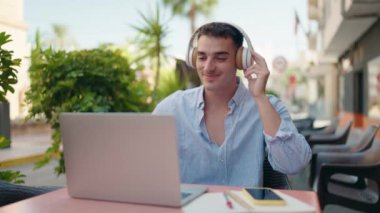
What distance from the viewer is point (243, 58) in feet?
7.10

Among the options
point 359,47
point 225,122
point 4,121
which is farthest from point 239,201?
point 359,47

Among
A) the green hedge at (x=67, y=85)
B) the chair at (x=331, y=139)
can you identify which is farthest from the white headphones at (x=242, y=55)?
the chair at (x=331, y=139)

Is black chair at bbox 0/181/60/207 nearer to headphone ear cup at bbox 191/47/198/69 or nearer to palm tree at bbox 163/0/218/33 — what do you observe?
headphone ear cup at bbox 191/47/198/69

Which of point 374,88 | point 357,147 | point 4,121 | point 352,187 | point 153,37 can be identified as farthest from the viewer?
point 374,88

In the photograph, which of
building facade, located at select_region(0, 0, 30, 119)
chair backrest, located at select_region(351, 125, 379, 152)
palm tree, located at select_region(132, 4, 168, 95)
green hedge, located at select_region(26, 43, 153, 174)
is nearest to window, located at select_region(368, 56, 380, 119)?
palm tree, located at select_region(132, 4, 168, 95)

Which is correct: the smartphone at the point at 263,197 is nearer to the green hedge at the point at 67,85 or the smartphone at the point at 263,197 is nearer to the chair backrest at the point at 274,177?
the chair backrest at the point at 274,177

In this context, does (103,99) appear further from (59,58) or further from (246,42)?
(246,42)

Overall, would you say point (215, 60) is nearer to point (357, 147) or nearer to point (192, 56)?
point (192, 56)

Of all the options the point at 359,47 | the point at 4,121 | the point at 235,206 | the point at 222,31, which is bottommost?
the point at 4,121

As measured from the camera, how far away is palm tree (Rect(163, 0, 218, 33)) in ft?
92.2

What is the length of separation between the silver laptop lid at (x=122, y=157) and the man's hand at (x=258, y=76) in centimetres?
79

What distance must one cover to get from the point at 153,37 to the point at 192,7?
21262 millimetres

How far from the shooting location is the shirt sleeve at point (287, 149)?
1.93 meters

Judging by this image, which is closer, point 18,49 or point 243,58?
point 243,58
